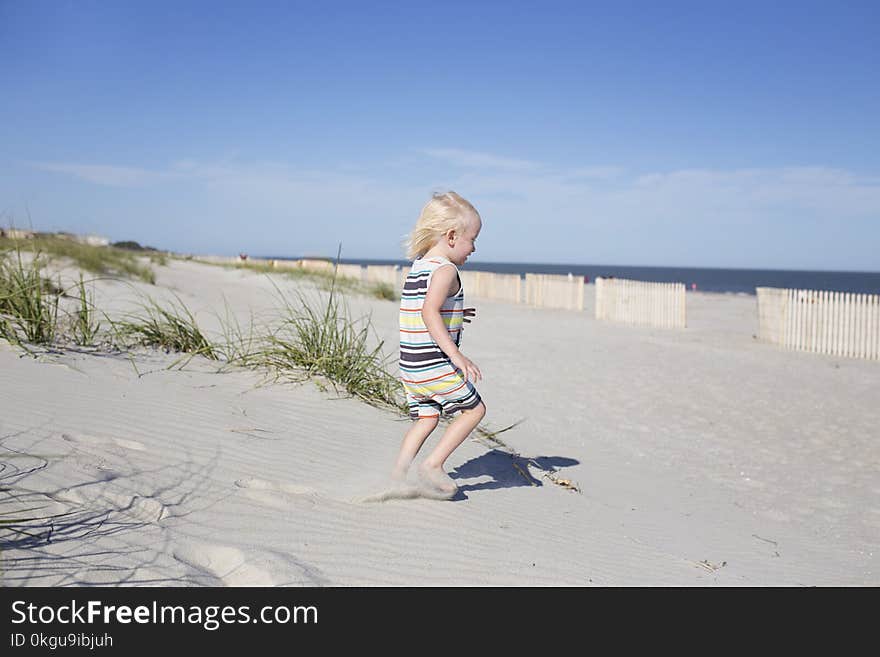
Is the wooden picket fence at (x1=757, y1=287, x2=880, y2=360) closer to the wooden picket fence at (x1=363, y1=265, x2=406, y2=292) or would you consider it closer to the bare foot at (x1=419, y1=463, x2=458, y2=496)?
the bare foot at (x1=419, y1=463, x2=458, y2=496)

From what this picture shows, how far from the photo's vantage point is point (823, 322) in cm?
1376

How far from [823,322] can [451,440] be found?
12720 mm

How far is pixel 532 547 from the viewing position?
3.19m

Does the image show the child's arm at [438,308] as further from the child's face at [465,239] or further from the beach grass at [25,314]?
the beach grass at [25,314]

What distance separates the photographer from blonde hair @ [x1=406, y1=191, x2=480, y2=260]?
3.38 m

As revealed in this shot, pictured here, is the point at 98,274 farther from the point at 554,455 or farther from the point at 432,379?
the point at 432,379

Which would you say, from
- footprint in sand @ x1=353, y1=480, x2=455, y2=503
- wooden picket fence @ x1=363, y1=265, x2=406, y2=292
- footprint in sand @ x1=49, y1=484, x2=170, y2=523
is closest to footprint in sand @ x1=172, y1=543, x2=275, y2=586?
footprint in sand @ x1=49, y1=484, x2=170, y2=523

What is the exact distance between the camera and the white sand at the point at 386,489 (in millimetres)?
2674

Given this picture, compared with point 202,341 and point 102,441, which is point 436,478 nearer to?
point 102,441

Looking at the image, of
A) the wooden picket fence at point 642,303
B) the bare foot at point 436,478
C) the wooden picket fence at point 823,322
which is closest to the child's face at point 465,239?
the bare foot at point 436,478
